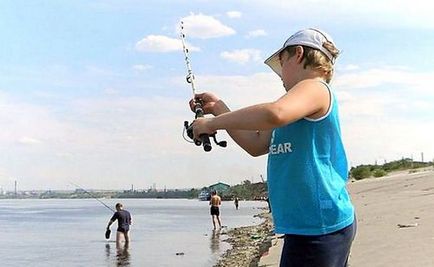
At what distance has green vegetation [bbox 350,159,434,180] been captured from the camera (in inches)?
2168

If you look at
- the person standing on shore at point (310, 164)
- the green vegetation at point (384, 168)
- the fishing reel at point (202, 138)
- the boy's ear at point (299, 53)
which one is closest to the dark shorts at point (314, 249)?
the person standing on shore at point (310, 164)

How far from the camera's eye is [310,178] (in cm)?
308

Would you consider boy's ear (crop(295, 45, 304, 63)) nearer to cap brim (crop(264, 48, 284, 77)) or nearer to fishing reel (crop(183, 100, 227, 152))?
cap brim (crop(264, 48, 284, 77))

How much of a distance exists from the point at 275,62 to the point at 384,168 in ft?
187

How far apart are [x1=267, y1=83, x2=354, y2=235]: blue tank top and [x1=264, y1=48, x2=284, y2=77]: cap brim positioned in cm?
38

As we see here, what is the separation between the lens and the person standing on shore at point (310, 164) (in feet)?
10.1

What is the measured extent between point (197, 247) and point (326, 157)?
21.2m

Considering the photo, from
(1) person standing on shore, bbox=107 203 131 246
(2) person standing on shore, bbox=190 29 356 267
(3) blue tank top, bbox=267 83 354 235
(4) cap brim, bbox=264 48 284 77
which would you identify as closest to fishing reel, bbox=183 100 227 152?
(2) person standing on shore, bbox=190 29 356 267

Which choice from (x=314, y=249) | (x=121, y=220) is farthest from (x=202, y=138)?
(x=121, y=220)

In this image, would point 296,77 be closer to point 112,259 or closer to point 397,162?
point 112,259

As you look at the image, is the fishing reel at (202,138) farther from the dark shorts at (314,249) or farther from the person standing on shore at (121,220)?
the person standing on shore at (121,220)

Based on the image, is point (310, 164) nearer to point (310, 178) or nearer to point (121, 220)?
point (310, 178)

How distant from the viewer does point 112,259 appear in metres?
21.0

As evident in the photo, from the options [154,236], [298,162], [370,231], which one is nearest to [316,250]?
[298,162]
